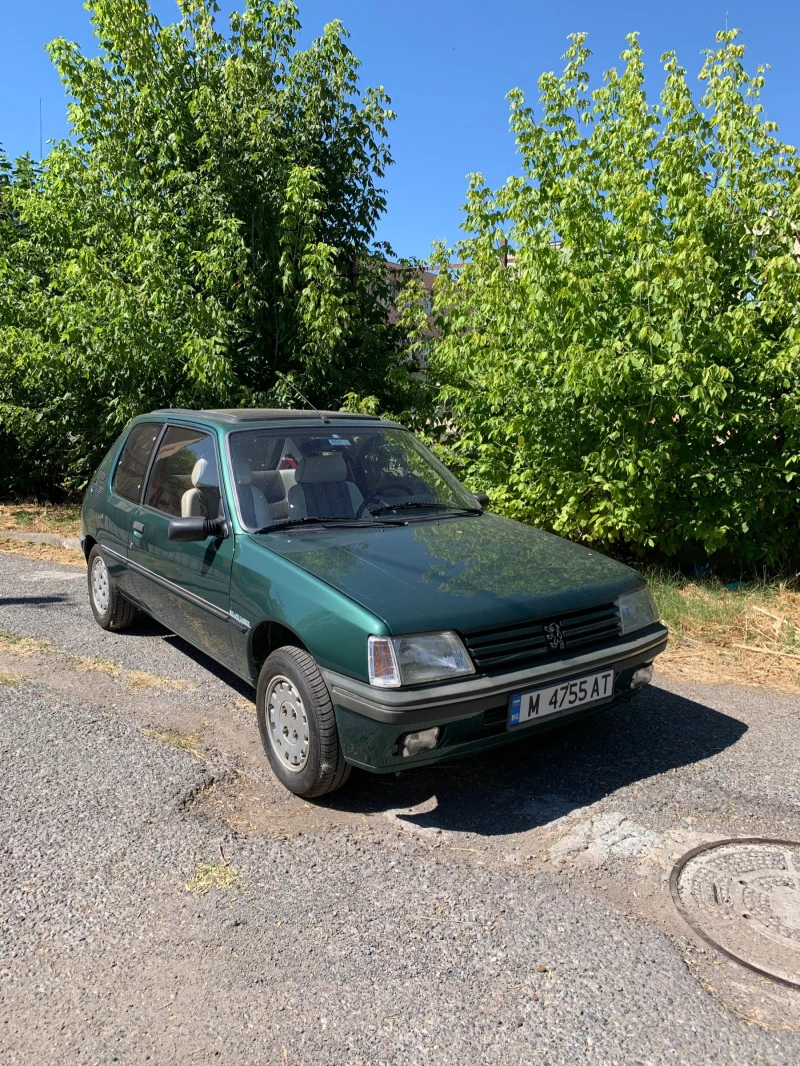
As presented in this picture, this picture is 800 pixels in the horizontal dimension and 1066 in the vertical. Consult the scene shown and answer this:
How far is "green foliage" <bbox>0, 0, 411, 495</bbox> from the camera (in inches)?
355

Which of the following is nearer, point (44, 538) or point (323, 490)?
point (323, 490)

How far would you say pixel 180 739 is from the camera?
4.29 meters

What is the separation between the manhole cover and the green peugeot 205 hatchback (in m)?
0.81

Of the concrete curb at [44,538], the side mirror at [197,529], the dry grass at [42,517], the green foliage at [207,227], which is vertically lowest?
the dry grass at [42,517]

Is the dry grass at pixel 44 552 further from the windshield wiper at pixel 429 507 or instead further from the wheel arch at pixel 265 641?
the wheel arch at pixel 265 641

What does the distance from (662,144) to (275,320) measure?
15.2 ft

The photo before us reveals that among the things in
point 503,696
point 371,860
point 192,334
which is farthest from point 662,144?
point 371,860

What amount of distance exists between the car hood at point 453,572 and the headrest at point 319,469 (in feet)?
1.44

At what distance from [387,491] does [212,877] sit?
2.29 meters

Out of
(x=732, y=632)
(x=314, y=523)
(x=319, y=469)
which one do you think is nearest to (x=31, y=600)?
(x=319, y=469)

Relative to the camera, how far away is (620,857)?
126 inches

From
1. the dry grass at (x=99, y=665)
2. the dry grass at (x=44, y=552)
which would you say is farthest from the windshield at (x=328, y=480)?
the dry grass at (x=44, y=552)

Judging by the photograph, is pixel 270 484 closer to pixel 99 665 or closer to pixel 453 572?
pixel 453 572

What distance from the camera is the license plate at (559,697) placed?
3418 mm
